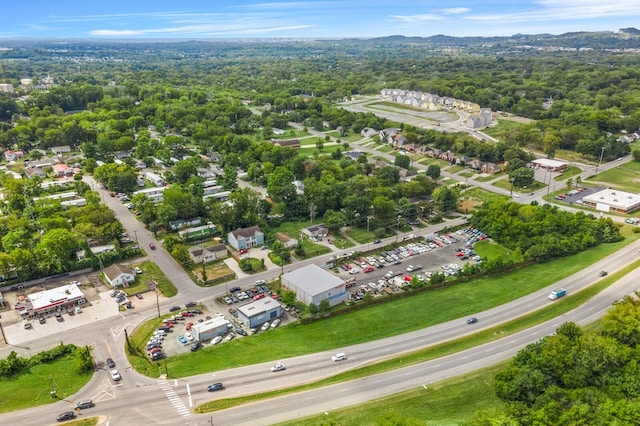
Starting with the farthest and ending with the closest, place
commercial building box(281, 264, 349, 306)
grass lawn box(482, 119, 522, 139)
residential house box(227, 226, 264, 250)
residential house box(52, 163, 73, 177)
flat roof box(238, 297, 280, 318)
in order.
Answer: grass lawn box(482, 119, 522, 139), residential house box(52, 163, 73, 177), residential house box(227, 226, 264, 250), commercial building box(281, 264, 349, 306), flat roof box(238, 297, 280, 318)

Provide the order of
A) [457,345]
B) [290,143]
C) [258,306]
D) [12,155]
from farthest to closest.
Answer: [290,143] < [12,155] < [258,306] < [457,345]

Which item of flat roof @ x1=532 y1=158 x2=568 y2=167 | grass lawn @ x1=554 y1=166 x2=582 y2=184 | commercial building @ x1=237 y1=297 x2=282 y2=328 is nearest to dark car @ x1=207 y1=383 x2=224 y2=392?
commercial building @ x1=237 y1=297 x2=282 y2=328

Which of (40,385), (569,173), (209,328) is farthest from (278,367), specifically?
(569,173)

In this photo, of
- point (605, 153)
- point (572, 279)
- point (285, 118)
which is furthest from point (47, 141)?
point (605, 153)

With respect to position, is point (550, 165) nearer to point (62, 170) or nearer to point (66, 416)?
point (66, 416)

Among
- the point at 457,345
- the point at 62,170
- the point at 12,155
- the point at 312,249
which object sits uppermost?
the point at 12,155

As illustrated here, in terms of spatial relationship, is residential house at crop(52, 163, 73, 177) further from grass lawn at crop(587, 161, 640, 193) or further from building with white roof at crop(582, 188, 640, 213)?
grass lawn at crop(587, 161, 640, 193)
